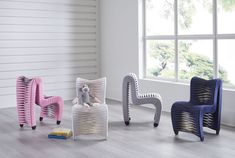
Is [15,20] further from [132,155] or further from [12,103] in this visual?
[132,155]

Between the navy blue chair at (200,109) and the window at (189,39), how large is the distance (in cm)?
76

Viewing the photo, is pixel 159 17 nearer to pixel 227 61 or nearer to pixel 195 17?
pixel 195 17

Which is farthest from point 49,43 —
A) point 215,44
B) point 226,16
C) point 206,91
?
point 206,91

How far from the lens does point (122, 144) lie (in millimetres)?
4527

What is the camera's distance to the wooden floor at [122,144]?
414 cm

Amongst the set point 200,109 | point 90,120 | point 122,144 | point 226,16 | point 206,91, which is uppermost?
point 226,16

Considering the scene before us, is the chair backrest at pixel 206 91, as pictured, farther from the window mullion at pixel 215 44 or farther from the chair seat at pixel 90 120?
the chair seat at pixel 90 120

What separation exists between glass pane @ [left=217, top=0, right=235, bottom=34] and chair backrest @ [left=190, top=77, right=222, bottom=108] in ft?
3.27

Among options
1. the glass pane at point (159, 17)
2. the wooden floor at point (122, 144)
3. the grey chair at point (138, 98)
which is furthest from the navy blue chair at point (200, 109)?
the glass pane at point (159, 17)

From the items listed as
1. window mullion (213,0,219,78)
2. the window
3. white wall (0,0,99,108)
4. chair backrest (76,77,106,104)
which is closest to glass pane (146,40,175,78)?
the window

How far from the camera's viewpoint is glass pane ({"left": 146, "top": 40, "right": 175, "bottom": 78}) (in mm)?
6605

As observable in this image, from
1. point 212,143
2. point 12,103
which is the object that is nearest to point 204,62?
point 212,143

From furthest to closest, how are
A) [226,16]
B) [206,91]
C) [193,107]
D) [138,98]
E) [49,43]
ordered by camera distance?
[49,43]
[226,16]
[138,98]
[206,91]
[193,107]

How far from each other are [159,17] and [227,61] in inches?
69.1
